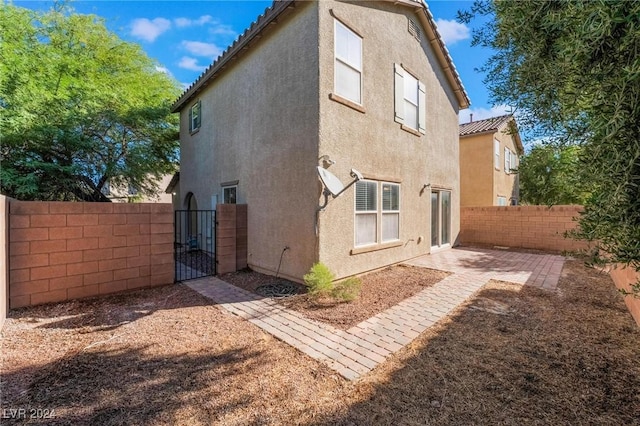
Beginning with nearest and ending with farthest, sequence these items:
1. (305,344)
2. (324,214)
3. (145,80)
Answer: (305,344) < (324,214) < (145,80)

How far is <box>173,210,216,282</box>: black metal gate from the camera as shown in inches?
349

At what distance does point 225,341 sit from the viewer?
4.36 metres

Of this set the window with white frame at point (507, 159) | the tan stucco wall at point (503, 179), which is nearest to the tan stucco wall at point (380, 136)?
the tan stucco wall at point (503, 179)

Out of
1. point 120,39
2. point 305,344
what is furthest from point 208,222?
point 120,39

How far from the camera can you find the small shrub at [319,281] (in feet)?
20.4

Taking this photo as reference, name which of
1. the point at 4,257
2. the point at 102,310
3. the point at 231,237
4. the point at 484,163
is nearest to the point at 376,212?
the point at 231,237

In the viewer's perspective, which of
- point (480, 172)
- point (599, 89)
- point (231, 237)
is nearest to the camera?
point (599, 89)

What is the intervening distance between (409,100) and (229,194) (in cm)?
718

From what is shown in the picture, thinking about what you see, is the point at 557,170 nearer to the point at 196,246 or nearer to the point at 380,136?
the point at 380,136

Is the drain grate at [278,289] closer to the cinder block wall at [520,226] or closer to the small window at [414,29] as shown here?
the small window at [414,29]

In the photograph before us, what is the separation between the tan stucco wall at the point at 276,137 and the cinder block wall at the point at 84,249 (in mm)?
2480

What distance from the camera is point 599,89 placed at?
206 cm

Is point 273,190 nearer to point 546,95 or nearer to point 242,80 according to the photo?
point 242,80

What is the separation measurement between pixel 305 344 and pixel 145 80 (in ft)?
A: 55.6
